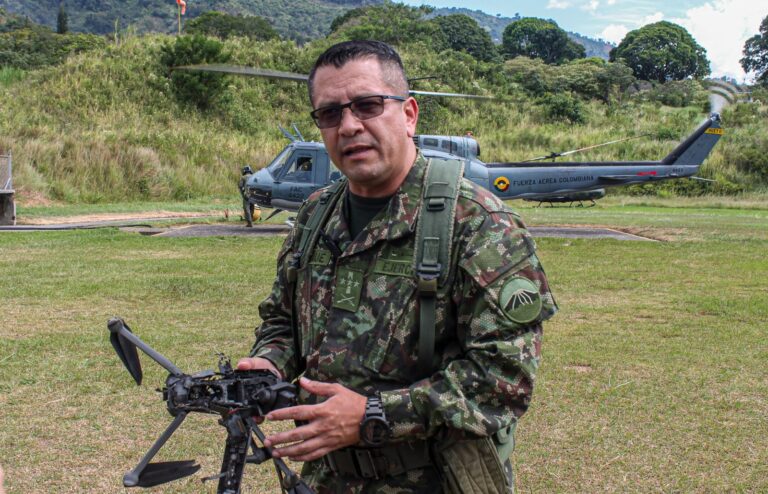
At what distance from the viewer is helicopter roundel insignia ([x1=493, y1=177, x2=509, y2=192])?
17.1 metres

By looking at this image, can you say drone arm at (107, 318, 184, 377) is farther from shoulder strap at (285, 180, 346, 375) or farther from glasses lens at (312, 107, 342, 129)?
glasses lens at (312, 107, 342, 129)

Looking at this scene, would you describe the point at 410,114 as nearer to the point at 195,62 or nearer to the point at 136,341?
the point at 136,341

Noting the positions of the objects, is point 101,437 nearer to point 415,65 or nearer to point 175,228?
point 175,228

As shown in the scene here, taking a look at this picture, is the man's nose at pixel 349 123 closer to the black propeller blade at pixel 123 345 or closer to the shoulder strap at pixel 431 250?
the shoulder strap at pixel 431 250

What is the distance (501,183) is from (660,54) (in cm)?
7297

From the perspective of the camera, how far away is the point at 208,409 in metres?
1.71

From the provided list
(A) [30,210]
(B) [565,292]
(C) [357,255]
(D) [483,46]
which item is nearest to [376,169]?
(C) [357,255]

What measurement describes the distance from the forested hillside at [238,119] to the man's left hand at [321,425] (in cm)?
1956

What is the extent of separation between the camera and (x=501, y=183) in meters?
17.1

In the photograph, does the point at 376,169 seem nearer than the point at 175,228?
Yes

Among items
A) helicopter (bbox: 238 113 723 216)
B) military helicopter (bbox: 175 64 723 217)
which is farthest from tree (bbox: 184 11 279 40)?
helicopter (bbox: 238 113 723 216)

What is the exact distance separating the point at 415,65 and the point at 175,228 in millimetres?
25190

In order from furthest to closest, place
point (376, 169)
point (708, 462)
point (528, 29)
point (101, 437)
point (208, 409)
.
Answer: point (528, 29) → point (101, 437) → point (708, 462) → point (376, 169) → point (208, 409)

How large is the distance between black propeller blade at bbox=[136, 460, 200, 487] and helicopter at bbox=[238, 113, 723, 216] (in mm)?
13158
